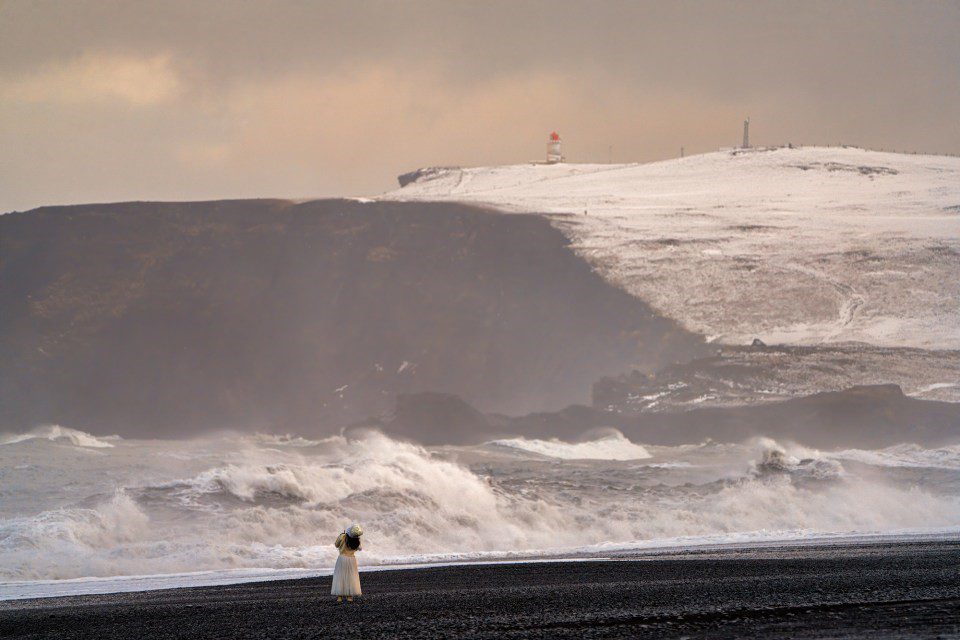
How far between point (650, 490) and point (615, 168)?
4516 inches

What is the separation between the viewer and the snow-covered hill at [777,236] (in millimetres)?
101438

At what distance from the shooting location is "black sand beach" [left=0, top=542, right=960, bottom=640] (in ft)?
54.5

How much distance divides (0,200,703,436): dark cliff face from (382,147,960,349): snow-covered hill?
559 centimetres

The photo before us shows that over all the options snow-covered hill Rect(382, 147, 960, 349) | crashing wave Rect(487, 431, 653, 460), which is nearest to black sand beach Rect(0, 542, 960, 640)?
crashing wave Rect(487, 431, 653, 460)

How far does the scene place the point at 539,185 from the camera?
487 feet

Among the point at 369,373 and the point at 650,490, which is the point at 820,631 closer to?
the point at 650,490

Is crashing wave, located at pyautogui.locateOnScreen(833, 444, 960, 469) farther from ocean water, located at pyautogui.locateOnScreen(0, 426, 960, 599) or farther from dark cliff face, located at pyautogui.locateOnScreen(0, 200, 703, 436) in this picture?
dark cliff face, located at pyautogui.locateOnScreen(0, 200, 703, 436)

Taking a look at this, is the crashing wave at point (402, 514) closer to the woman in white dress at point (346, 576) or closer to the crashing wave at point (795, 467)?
the crashing wave at point (795, 467)

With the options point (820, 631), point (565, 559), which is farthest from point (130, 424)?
point (820, 631)

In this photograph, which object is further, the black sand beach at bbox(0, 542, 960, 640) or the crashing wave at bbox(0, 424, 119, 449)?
the crashing wave at bbox(0, 424, 119, 449)

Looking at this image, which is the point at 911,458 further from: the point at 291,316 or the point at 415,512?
the point at 291,316

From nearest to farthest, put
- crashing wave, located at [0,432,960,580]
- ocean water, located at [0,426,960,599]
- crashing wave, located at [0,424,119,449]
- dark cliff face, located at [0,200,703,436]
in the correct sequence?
ocean water, located at [0,426,960,599] → crashing wave, located at [0,432,960,580] → crashing wave, located at [0,424,119,449] → dark cliff face, located at [0,200,703,436]

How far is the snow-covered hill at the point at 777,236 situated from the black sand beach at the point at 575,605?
73.2 meters

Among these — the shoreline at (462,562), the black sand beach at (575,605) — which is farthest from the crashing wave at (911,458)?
the black sand beach at (575,605)
